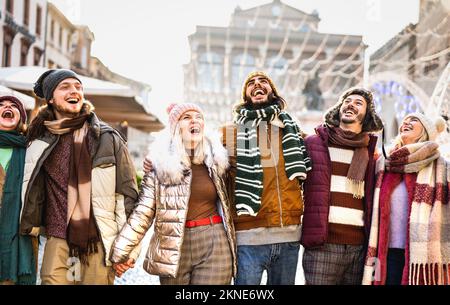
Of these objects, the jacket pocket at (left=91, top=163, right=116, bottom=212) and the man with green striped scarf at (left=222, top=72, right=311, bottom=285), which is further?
the man with green striped scarf at (left=222, top=72, right=311, bottom=285)

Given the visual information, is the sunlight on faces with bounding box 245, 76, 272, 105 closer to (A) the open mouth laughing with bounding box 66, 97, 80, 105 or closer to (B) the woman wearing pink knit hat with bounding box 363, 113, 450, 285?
(B) the woman wearing pink knit hat with bounding box 363, 113, 450, 285

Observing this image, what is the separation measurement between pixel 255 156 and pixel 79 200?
3.72 feet

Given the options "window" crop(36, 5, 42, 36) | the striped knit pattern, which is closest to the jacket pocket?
the striped knit pattern

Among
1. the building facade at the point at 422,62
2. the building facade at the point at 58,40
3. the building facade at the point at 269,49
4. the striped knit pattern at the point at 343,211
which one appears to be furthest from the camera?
the building facade at the point at 269,49

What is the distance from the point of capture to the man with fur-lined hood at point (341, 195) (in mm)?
3566

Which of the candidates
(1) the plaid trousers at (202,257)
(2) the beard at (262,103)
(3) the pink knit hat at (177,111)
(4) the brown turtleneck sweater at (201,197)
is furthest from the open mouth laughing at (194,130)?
(1) the plaid trousers at (202,257)

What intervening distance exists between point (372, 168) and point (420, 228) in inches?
19.7

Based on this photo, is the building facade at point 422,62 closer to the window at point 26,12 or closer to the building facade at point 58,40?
the window at point 26,12

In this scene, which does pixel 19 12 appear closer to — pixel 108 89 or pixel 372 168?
pixel 108 89

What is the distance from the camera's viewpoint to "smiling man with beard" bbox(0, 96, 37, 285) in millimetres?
3357

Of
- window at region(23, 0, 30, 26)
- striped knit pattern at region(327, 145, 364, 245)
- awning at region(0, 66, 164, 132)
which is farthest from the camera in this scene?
window at region(23, 0, 30, 26)

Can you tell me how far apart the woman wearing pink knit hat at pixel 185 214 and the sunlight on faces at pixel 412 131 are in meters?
1.29

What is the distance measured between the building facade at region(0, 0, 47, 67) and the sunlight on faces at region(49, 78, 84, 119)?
1393 centimetres

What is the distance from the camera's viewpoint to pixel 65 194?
3330 millimetres
